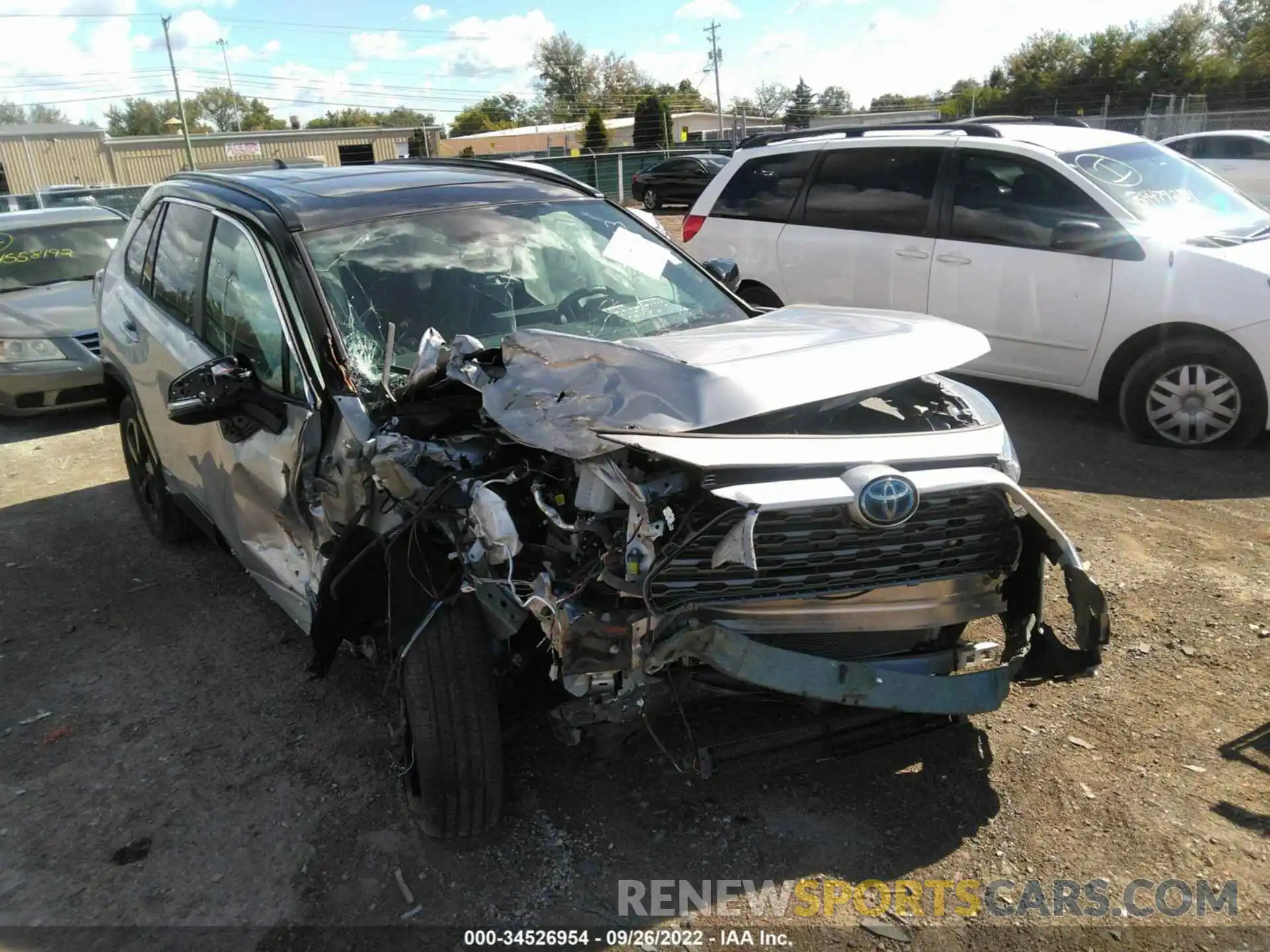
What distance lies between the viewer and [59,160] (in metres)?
42.3

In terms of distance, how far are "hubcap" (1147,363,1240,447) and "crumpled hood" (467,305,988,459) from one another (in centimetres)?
337

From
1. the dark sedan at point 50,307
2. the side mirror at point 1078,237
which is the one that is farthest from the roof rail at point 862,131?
the dark sedan at point 50,307

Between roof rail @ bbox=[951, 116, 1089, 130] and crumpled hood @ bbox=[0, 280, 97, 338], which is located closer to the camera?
roof rail @ bbox=[951, 116, 1089, 130]

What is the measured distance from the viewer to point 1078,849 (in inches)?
104

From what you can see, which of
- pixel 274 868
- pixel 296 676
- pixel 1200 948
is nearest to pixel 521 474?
pixel 274 868

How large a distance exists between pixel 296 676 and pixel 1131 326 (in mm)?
5139

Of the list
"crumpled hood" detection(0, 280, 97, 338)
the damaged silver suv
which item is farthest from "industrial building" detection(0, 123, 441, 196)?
the damaged silver suv

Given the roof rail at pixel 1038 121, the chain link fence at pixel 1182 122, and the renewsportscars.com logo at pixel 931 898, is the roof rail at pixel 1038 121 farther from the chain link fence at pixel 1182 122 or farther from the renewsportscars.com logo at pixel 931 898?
the chain link fence at pixel 1182 122

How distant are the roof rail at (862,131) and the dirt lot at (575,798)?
3630mm

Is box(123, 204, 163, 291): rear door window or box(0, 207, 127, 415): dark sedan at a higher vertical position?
box(123, 204, 163, 291): rear door window

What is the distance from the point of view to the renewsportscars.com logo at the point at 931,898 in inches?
95.9

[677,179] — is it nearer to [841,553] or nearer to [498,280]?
[498,280]

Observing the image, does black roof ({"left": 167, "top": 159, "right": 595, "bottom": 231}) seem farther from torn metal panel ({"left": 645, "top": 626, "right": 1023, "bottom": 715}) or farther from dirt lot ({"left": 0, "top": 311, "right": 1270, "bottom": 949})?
torn metal panel ({"left": 645, "top": 626, "right": 1023, "bottom": 715})

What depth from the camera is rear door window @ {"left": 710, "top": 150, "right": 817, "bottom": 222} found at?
24.3 ft
